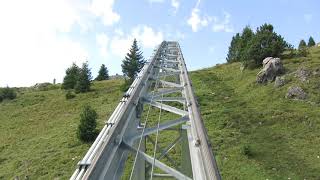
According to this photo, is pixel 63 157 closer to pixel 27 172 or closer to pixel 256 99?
pixel 27 172

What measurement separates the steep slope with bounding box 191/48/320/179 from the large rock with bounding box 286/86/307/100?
0.49 m

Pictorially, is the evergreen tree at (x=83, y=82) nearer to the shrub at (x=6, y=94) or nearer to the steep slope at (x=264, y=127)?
the shrub at (x=6, y=94)

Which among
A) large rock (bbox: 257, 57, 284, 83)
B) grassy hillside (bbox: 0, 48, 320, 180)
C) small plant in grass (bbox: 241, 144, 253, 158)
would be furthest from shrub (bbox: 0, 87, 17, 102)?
small plant in grass (bbox: 241, 144, 253, 158)

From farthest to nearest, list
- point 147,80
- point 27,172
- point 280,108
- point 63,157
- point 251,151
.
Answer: point 280,108 → point 63,157 → point 27,172 → point 251,151 → point 147,80

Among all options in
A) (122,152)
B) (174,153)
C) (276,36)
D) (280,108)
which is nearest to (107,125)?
(122,152)

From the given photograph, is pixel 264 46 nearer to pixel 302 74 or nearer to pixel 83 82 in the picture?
pixel 302 74

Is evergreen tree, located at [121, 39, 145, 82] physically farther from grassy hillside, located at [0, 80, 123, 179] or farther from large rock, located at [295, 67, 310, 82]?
large rock, located at [295, 67, 310, 82]

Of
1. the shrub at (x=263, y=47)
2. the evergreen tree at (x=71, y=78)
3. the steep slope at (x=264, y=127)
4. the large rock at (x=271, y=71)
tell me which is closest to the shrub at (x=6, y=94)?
the evergreen tree at (x=71, y=78)

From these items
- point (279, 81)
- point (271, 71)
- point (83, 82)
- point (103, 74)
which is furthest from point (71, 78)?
point (279, 81)

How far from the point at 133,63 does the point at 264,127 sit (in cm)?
4526

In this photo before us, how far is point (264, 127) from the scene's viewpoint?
32.7 meters

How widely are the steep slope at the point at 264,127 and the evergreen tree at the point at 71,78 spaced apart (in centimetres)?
2661

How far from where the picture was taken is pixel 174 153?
28031mm

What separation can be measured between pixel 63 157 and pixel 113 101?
Result: 20.8 m
